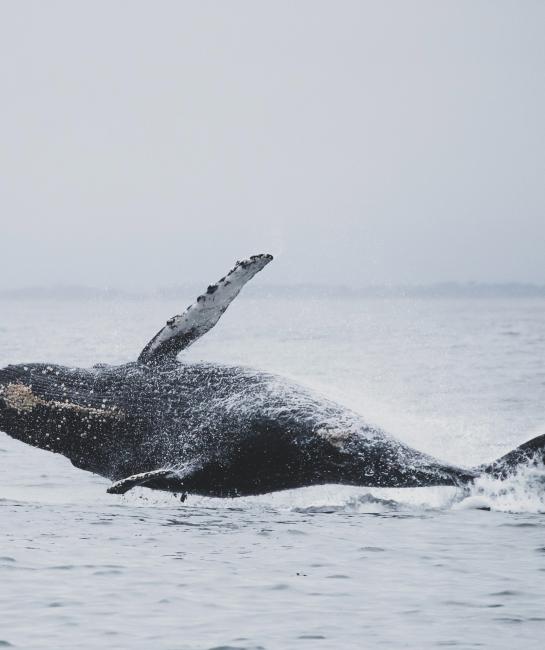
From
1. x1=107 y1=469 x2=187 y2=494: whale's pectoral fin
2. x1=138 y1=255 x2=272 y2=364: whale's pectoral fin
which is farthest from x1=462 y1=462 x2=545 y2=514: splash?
x1=138 y1=255 x2=272 y2=364: whale's pectoral fin

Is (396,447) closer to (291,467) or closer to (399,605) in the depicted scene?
(291,467)

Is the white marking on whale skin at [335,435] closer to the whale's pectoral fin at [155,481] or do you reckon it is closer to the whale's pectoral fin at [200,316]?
the whale's pectoral fin at [155,481]

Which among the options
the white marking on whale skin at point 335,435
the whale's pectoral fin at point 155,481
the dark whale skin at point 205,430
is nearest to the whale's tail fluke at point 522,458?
the dark whale skin at point 205,430

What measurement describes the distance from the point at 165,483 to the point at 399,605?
146 inches

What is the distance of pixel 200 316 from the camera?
12.8 meters

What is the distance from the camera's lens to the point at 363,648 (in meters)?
7.98

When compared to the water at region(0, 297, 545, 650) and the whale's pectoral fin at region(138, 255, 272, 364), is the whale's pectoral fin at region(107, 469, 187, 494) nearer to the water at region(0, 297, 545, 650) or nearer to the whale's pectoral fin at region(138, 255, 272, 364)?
the water at region(0, 297, 545, 650)

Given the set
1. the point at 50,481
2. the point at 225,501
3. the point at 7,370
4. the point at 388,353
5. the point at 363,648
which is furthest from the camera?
the point at 388,353

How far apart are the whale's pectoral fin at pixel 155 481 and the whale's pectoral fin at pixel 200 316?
4.71 feet

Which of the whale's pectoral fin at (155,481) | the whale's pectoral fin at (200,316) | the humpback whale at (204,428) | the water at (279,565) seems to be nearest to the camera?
the water at (279,565)

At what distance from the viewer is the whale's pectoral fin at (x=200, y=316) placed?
1262cm

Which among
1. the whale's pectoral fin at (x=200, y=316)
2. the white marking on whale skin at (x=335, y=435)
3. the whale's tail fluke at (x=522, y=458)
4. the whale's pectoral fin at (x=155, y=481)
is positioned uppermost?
the whale's pectoral fin at (x=200, y=316)

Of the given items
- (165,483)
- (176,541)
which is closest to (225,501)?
(165,483)

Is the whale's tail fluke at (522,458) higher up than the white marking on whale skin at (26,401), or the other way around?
the white marking on whale skin at (26,401)
